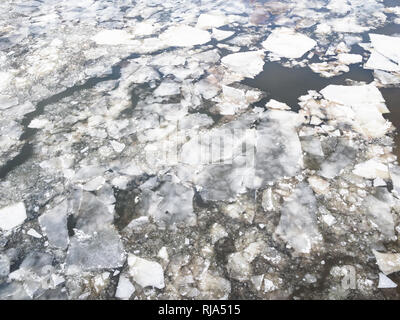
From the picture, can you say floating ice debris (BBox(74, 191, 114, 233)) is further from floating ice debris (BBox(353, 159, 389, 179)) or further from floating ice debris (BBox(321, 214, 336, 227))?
floating ice debris (BBox(353, 159, 389, 179))

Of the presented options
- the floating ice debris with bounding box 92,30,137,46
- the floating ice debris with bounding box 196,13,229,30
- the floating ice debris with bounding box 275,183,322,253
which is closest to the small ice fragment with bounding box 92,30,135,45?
the floating ice debris with bounding box 92,30,137,46

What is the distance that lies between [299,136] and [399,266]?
1374 millimetres

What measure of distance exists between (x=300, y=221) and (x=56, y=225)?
187 cm

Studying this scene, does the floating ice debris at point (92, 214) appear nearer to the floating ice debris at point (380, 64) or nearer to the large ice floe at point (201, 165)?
the large ice floe at point (201, 165)

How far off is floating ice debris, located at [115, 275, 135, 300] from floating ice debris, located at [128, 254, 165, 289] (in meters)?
0.05

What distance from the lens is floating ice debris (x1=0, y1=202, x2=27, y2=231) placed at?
2.29m

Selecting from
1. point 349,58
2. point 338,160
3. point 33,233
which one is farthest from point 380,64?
point 33,233

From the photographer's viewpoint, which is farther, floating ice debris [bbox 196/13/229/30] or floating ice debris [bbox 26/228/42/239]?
floating ice debris [bbox 196/13/229/30]

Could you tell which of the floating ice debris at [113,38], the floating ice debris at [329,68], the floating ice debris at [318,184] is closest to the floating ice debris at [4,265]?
the floating ice debris at [318,184]

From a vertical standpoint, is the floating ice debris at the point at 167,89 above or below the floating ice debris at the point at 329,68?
above

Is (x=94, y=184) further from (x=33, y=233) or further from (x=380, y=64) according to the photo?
(x=380, y=64)

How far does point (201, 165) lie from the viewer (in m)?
2.65

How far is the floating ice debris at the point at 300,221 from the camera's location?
2.09 metres

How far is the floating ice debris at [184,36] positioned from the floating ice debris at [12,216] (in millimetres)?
3242
